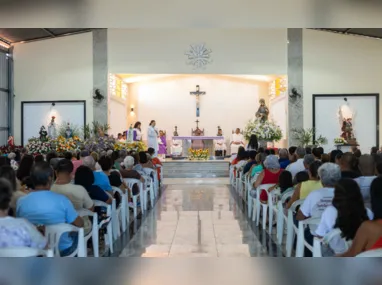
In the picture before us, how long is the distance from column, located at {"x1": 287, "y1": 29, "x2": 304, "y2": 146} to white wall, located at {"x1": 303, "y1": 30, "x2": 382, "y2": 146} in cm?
16

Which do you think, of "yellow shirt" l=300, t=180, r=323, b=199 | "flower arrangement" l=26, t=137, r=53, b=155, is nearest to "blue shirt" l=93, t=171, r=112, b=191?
"yellow shirt" l=300, t=180, r=323, b=199

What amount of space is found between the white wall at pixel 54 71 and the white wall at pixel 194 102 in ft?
11.6

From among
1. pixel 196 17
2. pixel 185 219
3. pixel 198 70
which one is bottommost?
pixel 185 219

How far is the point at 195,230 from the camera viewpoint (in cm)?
594

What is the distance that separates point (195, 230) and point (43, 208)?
118 inches

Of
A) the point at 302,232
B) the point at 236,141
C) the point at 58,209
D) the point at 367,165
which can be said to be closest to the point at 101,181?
the point at 58,209

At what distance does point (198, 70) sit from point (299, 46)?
3275 mm

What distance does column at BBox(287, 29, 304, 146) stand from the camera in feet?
48.4

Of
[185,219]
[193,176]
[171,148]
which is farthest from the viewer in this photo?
[171,148]

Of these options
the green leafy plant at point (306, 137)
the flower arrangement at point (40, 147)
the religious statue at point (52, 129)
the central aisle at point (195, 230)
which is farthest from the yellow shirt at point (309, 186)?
the religious statue at point (52, 129)

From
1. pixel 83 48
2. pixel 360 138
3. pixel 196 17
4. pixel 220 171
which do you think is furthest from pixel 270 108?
pixel 196 17

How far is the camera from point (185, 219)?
671cm

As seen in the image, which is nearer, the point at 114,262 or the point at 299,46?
the point at 114,262

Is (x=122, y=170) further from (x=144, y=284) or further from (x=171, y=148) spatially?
(x=171, y=148)
